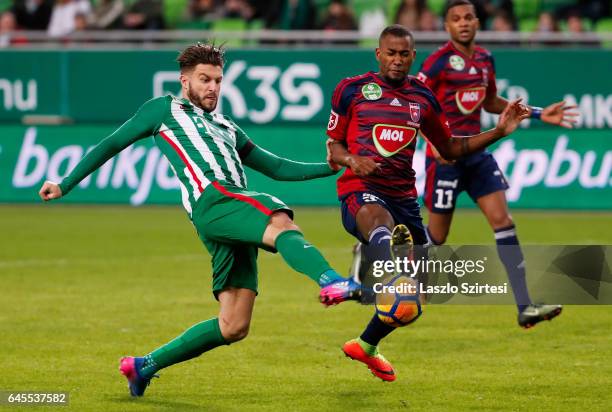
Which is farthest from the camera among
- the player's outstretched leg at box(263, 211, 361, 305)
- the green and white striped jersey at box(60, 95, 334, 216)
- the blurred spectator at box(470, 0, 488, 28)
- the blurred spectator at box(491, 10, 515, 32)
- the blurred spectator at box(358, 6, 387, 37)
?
the blurred spectator at box(358, 6, 387, 37)

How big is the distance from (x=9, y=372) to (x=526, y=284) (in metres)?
3.89

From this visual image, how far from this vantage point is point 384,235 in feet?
23.0

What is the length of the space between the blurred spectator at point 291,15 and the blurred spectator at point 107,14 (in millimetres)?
2777

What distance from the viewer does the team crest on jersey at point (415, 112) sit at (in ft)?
24.3

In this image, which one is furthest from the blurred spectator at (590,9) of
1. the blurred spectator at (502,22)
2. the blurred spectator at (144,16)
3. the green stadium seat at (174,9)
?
the green stadium seat at (174,9)

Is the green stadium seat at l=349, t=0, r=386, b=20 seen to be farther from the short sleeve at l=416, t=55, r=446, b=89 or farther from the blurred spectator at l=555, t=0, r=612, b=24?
the short sleeve at l=416, t=55, r=446, b=89

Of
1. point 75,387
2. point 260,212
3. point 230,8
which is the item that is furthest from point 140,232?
point 260,212

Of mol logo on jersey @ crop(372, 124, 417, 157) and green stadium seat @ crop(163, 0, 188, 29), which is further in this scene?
green stadium seat @ crop(163, 0, 188, 29)

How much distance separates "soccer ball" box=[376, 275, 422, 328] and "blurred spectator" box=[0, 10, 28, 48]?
44.6ft

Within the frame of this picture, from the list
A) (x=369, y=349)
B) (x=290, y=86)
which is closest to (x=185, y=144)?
(x=369, y=349)

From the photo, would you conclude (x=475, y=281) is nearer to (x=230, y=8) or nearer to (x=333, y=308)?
(x=333, y=308)

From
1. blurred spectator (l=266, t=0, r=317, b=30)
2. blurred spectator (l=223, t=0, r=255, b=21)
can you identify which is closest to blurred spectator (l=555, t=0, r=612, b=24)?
blurred spectator (l=266, t=0, r=317, b=30)

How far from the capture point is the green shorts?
6.29 m

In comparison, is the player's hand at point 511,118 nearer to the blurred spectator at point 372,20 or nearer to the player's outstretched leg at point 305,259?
the player's outstretched leg at point 305,259
